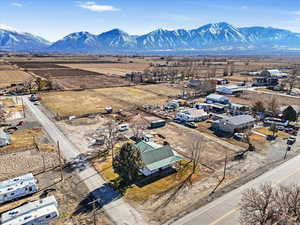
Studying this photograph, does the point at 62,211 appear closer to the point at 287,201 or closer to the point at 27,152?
the point at 27,152

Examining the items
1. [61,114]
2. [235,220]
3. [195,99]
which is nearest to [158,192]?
[235,220]

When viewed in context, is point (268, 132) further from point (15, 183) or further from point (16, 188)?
point (15, 183)

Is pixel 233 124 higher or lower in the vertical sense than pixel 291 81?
lower

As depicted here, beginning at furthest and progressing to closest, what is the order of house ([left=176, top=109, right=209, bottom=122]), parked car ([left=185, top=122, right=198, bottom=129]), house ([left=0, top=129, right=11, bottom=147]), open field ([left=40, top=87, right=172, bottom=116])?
open field ([left=40, top=87, right=172, bottom=116]) → house ([left=176, top=109, right=209, bottom=122]) → parked car ([left=185, top=122, right=198, bottom=129]) → house ([left=0, top=129, right=11, bottom=147])

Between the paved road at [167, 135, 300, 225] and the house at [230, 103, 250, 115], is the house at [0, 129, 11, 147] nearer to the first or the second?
the paved road at [167, 135, 300, 225]

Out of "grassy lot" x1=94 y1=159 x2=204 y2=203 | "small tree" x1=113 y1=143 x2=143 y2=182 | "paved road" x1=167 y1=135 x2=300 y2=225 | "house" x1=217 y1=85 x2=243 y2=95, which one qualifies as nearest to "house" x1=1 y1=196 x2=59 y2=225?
"grassy lot" x1=94 y1=159 x2=204 y2=203

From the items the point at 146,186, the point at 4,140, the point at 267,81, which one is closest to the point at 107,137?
the point at 146,186
